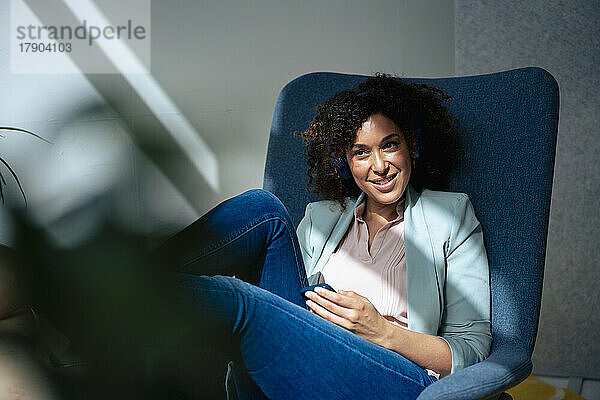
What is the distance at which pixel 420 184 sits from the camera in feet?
4.85

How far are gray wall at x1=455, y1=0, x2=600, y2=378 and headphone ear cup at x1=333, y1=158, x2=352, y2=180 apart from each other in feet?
3.12

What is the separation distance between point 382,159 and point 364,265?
235mm

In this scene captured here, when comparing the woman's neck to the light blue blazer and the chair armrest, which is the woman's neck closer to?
the light blue blazer

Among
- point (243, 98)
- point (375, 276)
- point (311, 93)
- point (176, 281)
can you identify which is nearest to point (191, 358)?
point (176, 281)

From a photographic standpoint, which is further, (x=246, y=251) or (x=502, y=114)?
(x=502, y=114)

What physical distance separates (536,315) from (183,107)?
1.59 meters

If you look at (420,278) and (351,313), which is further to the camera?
(420,278)

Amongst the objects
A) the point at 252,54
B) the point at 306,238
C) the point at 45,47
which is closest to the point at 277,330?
the point at 306,238

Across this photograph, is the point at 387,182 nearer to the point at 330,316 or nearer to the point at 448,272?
the point at 448,272

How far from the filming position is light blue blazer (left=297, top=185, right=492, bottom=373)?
49.6 inches

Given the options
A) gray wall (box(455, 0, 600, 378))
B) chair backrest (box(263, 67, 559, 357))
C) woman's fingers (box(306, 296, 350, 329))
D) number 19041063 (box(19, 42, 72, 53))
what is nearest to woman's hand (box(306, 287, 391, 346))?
woman's fingers (box(306, 296, 350, 329))

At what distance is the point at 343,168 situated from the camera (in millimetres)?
1504

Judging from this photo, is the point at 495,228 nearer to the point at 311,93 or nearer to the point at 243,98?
the point at 311,93

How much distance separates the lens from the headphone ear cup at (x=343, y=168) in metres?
1.47
